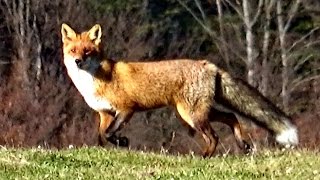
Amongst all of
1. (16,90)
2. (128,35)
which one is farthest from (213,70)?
(128,35)

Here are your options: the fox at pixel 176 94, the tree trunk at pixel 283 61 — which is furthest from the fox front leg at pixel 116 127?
the tree trunk at pixel 283 61

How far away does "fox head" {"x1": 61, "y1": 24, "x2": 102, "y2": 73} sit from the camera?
14.7 meters

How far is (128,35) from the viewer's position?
4250 cm

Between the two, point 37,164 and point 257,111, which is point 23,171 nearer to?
point 37,164

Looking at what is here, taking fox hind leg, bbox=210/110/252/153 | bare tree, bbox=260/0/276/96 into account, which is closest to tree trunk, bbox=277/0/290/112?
bare tree, bbox=260/0/276/96

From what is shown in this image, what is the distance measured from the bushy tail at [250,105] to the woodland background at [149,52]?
16042 millimetres

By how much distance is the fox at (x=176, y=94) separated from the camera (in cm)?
1409

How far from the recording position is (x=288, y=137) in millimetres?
14164

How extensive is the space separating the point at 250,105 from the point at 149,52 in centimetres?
2946

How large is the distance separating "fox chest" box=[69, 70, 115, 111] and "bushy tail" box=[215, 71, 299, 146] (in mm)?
1390

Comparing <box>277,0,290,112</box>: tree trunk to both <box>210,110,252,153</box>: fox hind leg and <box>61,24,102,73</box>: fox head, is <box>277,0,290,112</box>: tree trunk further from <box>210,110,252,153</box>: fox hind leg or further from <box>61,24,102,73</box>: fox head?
<box>210,110,252,153</box>: fox hind leg

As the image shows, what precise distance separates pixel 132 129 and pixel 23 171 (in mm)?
22524

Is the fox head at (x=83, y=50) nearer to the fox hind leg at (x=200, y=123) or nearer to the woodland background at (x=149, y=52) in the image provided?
the fox hind leg at (x=200, y=123)

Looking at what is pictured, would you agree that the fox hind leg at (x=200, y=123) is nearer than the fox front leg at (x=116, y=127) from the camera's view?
Yes
